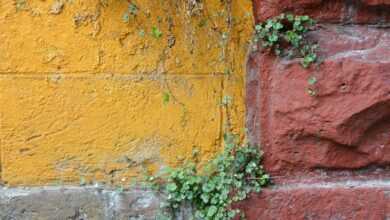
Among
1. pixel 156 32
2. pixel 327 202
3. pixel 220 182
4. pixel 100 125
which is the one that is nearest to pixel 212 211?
pixel 220 182

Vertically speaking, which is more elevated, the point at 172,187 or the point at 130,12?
the point at 130,12

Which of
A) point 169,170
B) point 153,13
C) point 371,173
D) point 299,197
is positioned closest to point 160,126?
point 169,170

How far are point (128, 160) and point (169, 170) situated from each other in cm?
15

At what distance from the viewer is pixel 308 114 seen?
197 centimetres

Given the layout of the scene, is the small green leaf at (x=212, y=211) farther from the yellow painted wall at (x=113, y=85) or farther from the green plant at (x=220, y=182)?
the yellow painted wall at (x=113, y=85)

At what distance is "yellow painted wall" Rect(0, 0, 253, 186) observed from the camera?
204 cm

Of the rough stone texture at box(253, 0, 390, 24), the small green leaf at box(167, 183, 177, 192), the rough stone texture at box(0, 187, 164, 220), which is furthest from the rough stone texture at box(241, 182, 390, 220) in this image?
the rough stone texture at box(253, 0, 390, 24)

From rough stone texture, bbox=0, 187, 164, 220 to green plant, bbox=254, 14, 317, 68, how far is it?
0.68 metres

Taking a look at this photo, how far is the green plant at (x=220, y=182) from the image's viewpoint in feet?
6.70

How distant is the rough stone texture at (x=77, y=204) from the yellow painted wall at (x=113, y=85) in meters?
0.04

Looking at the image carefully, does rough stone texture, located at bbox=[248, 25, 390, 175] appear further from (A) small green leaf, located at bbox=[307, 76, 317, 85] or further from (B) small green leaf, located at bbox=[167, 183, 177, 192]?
(B) small green leaf, located at bbox=[167, 183, 177, 192]

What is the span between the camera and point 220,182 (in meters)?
2.07

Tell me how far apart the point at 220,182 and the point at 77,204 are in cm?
52

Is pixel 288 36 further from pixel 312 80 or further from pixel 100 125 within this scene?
pixel 100 125
